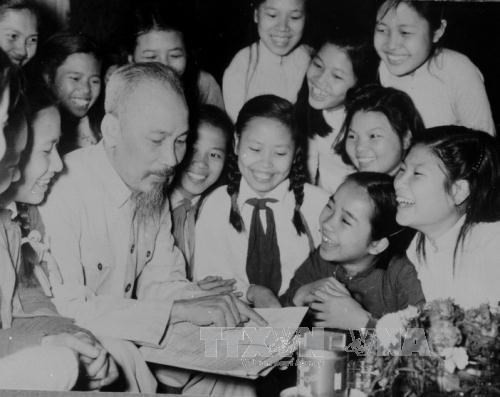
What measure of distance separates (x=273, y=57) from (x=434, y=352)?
121 centimetres

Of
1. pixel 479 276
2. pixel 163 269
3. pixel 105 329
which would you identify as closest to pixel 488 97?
pixel 479 276

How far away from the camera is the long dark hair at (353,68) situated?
2.62 metres

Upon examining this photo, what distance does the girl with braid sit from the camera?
259 centimetres

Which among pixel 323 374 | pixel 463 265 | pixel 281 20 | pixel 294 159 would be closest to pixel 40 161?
pixel 294 159

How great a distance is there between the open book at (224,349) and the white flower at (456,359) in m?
0.53

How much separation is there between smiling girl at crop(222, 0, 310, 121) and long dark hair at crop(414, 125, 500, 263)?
20.8 inches

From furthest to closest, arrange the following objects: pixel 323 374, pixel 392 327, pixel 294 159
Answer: pixel 294 159
pixel 392 327
pixel 323 374

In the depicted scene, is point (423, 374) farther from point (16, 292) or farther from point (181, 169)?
point (16, 292)

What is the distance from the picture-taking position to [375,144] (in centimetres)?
259

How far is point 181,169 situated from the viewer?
2611mm

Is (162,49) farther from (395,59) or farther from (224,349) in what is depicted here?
(224,349)

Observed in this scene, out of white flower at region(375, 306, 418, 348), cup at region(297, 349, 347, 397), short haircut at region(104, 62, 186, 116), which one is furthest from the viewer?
short haircut at region(104, 62, 186, 116)

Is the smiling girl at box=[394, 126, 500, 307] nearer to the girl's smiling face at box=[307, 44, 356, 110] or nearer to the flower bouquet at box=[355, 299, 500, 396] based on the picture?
the flower bouquet at box=[355, 299, 500, 396]

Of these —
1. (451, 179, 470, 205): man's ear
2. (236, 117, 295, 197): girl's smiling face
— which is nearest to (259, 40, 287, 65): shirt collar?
(236, 117, 295, 197): girl's smiling face
